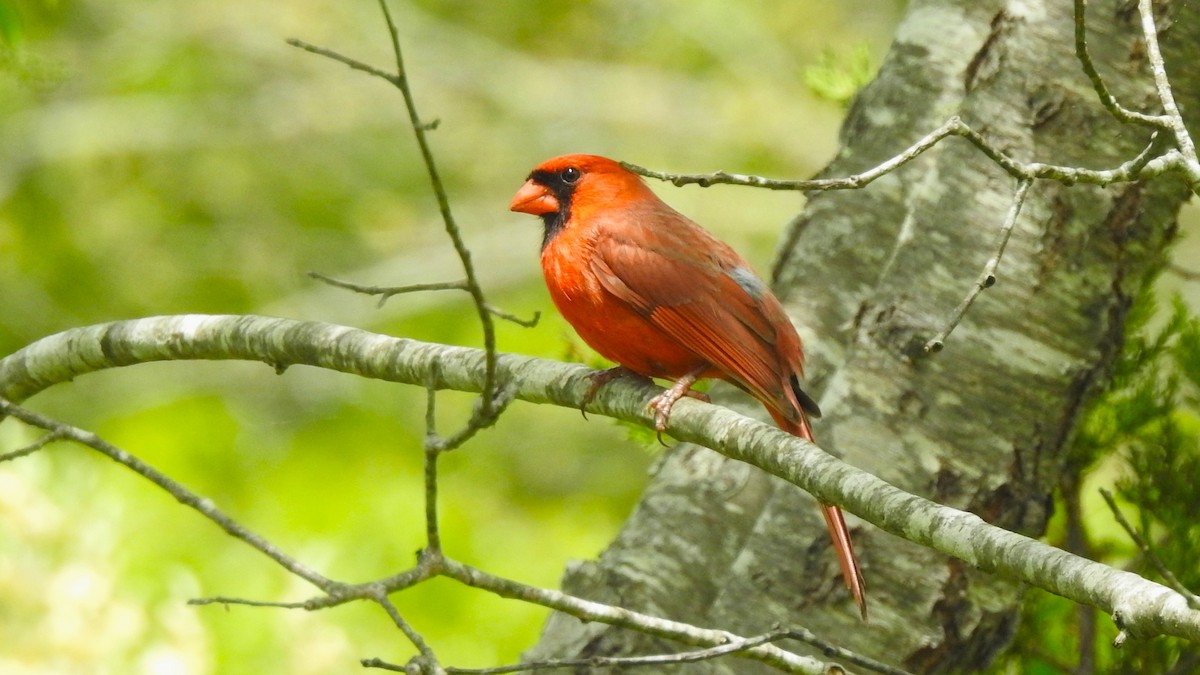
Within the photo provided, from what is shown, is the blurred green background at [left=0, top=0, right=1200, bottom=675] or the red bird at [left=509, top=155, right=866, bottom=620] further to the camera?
the blurred green background at [left=0, top=0, right=1200, bottom=675]

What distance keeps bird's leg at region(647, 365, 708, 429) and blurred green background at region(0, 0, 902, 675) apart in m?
1.95

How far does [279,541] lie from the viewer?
5.45 m

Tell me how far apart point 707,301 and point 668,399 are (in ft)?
1.90

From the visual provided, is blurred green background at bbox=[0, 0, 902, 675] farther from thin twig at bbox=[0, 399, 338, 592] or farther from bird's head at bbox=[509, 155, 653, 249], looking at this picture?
thin twig at bbox=[0, 399, 338, 592]

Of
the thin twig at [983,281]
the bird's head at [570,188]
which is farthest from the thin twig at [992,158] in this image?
the bird's head at [570,188]

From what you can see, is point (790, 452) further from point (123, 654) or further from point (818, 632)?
point (123, 654)

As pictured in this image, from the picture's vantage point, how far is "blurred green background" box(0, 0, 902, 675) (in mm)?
6070

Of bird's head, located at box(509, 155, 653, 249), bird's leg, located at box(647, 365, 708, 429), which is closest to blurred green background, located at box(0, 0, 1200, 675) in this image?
bird's head, located at box(509, 155, 653, 249)

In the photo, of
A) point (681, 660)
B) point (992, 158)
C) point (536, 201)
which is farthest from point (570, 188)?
point (992, 158)

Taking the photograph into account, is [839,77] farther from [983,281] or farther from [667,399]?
[983,281]

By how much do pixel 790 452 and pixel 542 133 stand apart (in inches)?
317

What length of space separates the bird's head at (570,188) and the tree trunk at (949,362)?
2.13ft

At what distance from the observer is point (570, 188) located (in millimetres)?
4184

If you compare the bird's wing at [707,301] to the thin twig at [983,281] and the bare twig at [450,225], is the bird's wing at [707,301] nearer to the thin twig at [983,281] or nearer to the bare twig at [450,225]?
the bare twig at [450,225]
